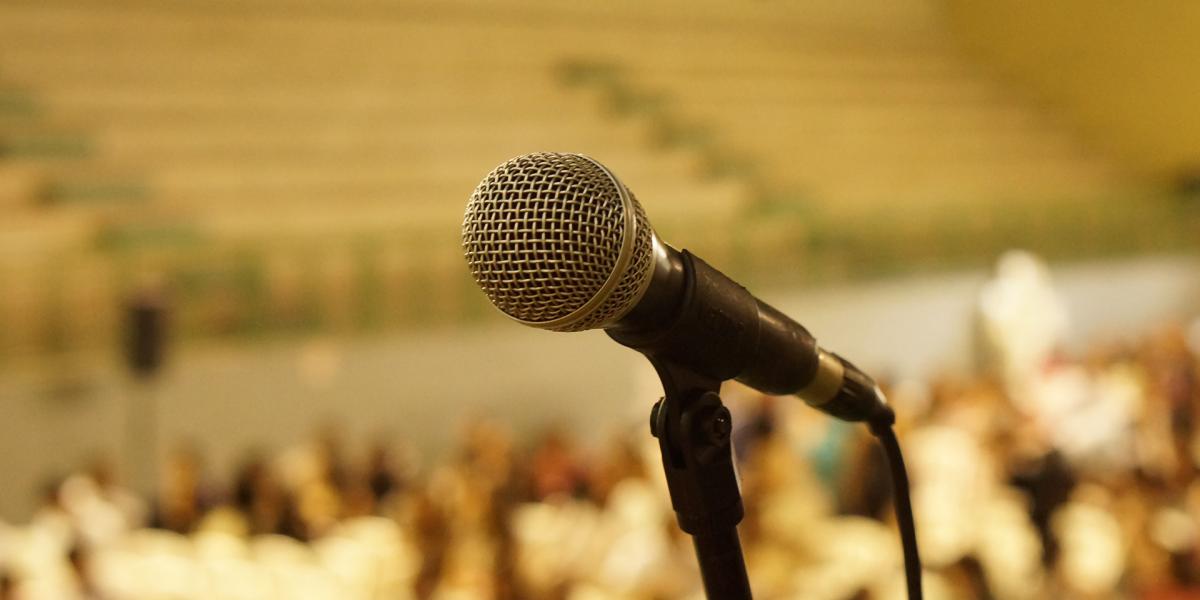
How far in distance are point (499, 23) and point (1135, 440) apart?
5.37 meters

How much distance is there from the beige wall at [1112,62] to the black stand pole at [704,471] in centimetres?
258

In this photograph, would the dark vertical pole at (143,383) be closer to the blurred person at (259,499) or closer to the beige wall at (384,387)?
the beige wall at (384,387)

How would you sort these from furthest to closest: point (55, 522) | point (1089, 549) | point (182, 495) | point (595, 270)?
point (182, 495) < point (55, 522) < point (1089, 549) < point (595, 270)

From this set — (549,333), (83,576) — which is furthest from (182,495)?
(549,333)

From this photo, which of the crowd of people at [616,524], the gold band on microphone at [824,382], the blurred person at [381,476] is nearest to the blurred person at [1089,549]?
the crowd of people at [616,524]

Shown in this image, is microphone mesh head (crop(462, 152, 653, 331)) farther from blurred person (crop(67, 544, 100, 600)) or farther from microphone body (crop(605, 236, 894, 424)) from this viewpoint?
blurred person (crop(67, 544, 100, 600))

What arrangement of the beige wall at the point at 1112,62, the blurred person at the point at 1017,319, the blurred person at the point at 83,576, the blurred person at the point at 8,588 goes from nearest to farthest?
the blurred person at the point at 8,588
the blurred person at the point at 83,576
the beige wall at the point at 1112,62
the blurred person at the point at 1017,319

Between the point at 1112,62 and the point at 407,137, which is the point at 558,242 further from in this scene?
the point at 407,137

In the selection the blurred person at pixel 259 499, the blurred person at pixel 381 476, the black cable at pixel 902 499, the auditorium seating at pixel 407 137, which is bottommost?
the blurred person at pixel 259 499

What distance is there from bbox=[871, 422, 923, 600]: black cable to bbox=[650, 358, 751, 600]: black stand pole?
0.29 metres

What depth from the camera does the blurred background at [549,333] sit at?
Result: 3.78 meters

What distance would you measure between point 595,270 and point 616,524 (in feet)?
10.3

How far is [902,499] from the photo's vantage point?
1.15m

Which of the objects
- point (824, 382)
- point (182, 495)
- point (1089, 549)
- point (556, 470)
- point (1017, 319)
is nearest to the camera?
point (824, 382)
